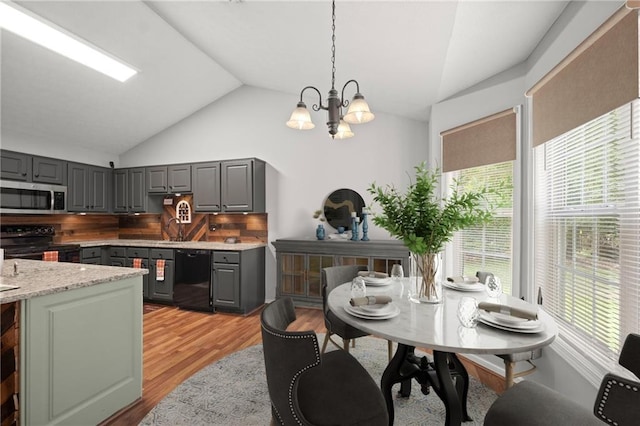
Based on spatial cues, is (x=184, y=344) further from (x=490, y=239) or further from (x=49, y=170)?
(x=49, y=170)

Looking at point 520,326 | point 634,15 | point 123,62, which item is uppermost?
point 123,62

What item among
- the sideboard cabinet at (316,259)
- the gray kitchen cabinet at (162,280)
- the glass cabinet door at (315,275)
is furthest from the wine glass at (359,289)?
the gray kitchen cabinet at (162,280)

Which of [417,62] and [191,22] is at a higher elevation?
[191,22]

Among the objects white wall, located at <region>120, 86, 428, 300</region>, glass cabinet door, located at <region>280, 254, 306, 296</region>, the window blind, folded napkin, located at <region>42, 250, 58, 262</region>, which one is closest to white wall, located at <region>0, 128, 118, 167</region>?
→ white wall, located at <region>120, 86, 428, 300</region>

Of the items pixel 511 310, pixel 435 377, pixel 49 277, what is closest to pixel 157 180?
pixel 49 277

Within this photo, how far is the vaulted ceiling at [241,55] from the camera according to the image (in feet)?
6.82

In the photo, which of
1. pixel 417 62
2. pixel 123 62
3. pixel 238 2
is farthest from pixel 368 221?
pixel 123 62

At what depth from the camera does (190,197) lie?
484cm

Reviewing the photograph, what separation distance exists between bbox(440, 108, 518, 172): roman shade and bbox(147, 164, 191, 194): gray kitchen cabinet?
361 centimetres

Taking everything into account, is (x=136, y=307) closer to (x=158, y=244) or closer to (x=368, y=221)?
(x=158, y=244)

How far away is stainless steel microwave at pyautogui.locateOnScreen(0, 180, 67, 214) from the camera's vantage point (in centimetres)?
370

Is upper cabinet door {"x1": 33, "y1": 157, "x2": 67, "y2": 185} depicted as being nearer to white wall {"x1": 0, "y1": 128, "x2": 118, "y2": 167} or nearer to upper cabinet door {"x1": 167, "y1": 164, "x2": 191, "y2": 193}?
white wall {"x1": 0, "y1": 128, "x2": 118, "y2": 167}

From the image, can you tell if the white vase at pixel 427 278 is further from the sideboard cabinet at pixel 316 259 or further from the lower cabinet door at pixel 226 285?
the lower cabinet door at pixel 226 285

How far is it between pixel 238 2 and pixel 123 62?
6.03 ft
